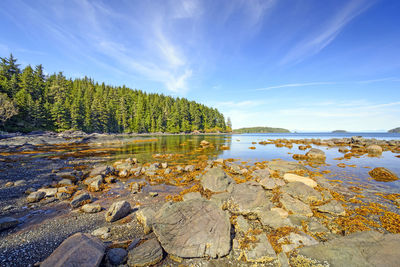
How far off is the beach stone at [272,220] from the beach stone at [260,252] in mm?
1472

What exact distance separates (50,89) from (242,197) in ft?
322

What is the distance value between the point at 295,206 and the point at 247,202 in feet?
8.38

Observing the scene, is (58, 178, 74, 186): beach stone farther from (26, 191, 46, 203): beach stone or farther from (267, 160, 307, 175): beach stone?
(267, 160, 307, 175): beach stone

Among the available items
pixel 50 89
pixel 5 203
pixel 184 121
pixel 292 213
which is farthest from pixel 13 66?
pixel 292 213

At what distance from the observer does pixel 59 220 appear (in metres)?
6.93

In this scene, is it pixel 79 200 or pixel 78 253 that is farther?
pixel 79 200

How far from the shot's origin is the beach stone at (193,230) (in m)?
5.07

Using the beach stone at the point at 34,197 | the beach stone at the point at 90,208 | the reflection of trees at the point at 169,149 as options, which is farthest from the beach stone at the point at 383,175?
the beach stone at the point at 34,197

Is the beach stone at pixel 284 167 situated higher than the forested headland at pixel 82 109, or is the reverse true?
the forested headland at pixel 82 109

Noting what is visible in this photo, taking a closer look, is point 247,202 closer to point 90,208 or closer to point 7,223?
point 90,208

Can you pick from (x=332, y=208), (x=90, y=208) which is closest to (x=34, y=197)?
(x=90, y=208)

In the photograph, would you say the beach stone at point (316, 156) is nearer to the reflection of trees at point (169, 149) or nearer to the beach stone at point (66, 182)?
the reflection of trees at point (169, 149)

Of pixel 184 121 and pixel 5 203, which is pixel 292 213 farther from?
pixel 184 121

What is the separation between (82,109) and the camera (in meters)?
70.7
